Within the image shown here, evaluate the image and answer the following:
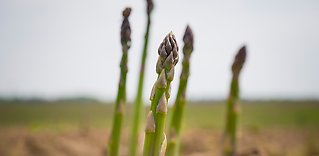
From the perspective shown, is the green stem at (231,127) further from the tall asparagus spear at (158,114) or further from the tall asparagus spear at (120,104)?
the tall asparagus spear at (120,104)

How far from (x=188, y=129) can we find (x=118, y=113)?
1896 centimetres

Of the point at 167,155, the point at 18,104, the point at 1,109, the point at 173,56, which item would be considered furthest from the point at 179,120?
the point at 18,104

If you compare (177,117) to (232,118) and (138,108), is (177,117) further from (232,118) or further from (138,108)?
(138,108)

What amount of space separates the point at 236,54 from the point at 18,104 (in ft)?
160

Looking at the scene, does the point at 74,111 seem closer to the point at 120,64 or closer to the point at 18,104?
the point at 18,104

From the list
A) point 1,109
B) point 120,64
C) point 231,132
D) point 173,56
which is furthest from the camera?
point 1,109

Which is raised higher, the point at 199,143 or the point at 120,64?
the point at 120,64

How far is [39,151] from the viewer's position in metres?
10.1

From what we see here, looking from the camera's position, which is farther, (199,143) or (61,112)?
(61,112)

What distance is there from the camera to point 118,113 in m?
4.05

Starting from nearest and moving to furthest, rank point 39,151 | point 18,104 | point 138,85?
1. point 138,85
2. point 39,151
3. point 18,104

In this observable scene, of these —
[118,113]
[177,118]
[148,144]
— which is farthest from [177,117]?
[148,144]

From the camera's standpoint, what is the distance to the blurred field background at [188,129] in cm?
992

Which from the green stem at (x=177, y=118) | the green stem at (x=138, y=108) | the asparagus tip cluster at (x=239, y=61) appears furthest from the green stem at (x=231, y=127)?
the green stem at (x=138, y=108)
